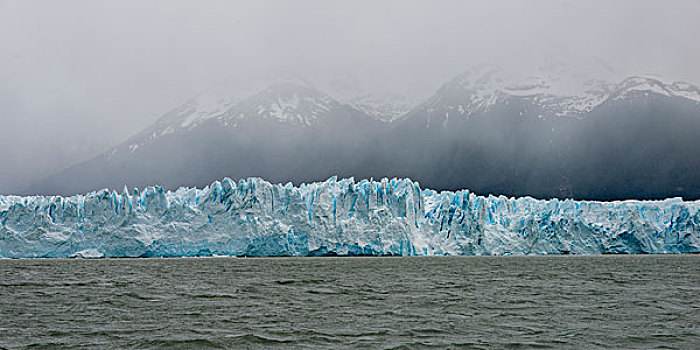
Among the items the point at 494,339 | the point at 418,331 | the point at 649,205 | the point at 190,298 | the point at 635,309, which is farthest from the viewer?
the point at 649,205

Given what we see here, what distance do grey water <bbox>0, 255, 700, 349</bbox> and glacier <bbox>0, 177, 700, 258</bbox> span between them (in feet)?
52.6

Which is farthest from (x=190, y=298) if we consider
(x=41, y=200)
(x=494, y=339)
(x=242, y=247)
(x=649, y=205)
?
(x=649, y=205)

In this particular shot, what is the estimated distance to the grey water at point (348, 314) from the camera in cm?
1091

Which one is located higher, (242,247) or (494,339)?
(494,339)

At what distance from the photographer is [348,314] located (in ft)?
46.6

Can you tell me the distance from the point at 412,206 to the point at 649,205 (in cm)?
1739

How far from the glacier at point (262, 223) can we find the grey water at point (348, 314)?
16.0 metres

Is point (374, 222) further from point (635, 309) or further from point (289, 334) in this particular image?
point (289, 334)

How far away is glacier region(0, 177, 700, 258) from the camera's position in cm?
3922

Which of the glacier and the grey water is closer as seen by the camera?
the grey water

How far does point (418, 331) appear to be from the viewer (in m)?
11.9

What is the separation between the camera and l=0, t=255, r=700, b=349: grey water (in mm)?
10906

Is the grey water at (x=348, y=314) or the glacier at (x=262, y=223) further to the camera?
the glacier at (x=262, y=223)

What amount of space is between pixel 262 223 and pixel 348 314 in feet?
86.1
